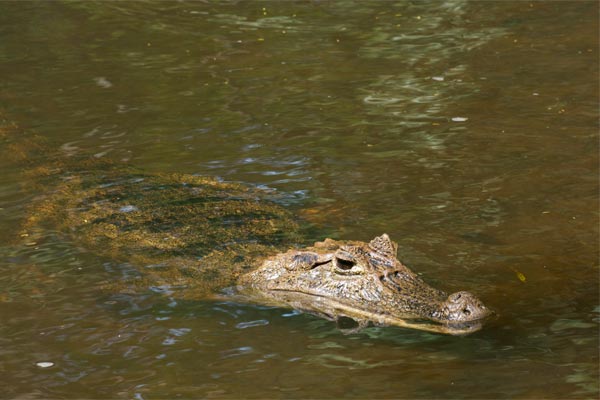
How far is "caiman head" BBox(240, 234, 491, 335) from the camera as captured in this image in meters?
6.21

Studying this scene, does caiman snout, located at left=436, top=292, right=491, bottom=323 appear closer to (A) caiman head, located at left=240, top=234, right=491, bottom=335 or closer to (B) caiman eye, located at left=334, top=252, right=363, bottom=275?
(A) caiman head, located at left=240, top=234, right=491, bottom=335

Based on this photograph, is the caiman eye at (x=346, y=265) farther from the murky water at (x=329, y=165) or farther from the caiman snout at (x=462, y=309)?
the caiman snout at (x=462, y=309)

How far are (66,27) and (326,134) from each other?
6635mm

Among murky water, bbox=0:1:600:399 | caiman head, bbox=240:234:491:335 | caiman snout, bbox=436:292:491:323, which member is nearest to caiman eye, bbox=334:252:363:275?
caiman head, bbox=240:234:491:335

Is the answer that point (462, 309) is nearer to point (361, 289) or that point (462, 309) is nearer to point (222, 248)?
point (361, 289)

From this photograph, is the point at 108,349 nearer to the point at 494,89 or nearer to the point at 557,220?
the point at 557,220

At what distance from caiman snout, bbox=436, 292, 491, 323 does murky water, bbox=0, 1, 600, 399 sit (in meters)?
0.15

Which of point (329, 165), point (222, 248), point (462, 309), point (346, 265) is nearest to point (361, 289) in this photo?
point (346, 265)

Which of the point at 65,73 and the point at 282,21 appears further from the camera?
the point at 282,21

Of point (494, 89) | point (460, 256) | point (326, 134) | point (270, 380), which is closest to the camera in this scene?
point (270, 380)

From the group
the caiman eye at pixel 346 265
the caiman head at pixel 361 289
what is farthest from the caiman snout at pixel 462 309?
the caiman eye at pixel 346 265

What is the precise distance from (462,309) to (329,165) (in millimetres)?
3828

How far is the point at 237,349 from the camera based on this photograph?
6.19 meters

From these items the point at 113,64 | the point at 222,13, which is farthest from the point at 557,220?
the point at 222,13
